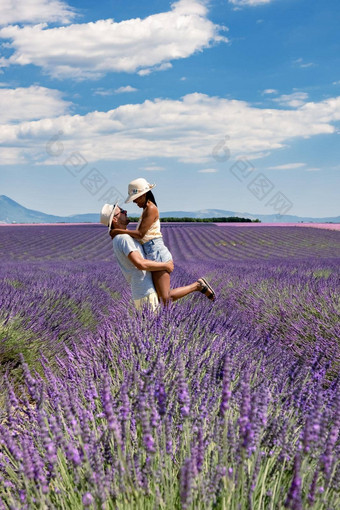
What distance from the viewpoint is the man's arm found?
4012 mm

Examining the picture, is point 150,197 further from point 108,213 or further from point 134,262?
point 134,262

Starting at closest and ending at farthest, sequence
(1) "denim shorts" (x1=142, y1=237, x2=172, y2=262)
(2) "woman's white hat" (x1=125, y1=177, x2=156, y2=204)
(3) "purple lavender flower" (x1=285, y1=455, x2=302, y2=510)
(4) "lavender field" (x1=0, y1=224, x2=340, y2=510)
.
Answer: (3) "purple lavender flower" (x1=285, y1=455, x2=302, y2=510)
(4) "lavender field" (x1=0, y1=224, x2=340, y2=510)
(2) "woman's white hat" (x1=125, y1=177, x2=156, y2=204)
(1) "denim shorts" (x1=142, y1=237, x2=172, y2=262)

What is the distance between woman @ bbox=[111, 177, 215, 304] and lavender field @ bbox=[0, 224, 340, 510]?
0.72 ft

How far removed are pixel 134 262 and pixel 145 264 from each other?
0.34ft

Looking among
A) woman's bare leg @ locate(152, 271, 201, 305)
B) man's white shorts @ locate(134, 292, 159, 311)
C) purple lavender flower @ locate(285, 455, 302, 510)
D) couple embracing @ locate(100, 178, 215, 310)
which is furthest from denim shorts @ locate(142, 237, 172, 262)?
purple lavender flower @ locate(285, 455, 302, 510)

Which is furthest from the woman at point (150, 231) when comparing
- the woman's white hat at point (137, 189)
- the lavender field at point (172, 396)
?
the lavender field at point (172, 396)

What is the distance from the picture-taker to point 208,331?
364 centimetres

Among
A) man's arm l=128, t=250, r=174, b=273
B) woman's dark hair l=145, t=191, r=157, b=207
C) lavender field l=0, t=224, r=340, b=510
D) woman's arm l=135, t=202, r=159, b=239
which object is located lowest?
lavender field l=0, t=224, r=340, b=510

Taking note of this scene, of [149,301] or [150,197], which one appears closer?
[150,197]

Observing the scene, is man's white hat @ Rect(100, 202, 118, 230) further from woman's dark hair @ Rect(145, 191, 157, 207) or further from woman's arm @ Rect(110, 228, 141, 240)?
woman's dark hair @ Rect(145, 191, 157, 207)

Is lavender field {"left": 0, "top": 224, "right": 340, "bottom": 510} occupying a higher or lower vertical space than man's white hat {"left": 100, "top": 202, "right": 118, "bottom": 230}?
lower

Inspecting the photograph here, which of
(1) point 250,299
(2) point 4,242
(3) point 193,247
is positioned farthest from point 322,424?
(2) point 4,242

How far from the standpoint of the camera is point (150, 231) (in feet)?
13.9

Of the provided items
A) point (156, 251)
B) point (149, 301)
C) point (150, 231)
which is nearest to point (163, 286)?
point (149, 301)
